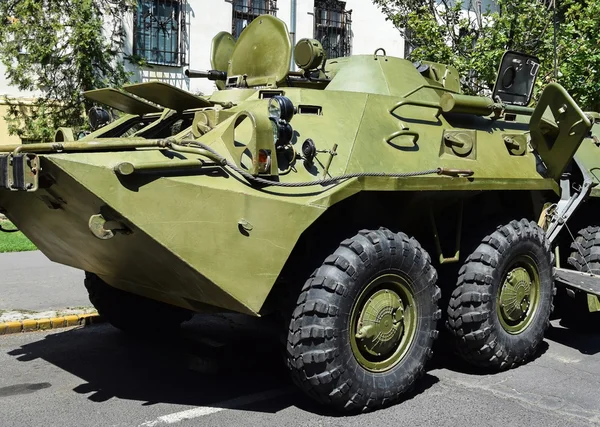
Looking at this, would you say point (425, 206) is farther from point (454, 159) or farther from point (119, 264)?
point (119, 264)

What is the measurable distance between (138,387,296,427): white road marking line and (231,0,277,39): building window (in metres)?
11.8

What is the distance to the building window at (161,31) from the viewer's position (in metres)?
15.0

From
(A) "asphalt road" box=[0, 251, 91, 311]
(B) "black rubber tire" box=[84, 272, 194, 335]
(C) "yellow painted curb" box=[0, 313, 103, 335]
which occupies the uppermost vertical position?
(B) "black rubber tire" box=[84, 272, 194, 335]

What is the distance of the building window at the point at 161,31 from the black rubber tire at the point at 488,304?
10.8 metres

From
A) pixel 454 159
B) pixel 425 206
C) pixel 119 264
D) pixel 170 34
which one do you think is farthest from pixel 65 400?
A: pixel 170 34

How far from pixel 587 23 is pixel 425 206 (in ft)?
22.7

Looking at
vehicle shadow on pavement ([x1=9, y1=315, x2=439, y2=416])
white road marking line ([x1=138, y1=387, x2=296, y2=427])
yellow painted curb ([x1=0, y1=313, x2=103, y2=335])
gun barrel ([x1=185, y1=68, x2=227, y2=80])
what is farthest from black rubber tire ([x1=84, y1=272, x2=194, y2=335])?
gun barrel ([x1=185, y1=68, x2=227, y2=80])

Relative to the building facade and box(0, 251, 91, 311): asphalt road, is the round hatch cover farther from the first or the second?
the building facade

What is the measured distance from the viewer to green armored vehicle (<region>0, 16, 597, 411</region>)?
163 inches

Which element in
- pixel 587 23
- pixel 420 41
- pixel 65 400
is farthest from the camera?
pixel 420 41

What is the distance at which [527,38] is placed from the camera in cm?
1193

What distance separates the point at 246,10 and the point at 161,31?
1927 millimetres

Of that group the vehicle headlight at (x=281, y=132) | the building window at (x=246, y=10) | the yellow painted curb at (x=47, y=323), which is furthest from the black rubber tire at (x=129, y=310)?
the building window at (x=246, y=10)

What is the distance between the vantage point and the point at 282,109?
4.67 metres
